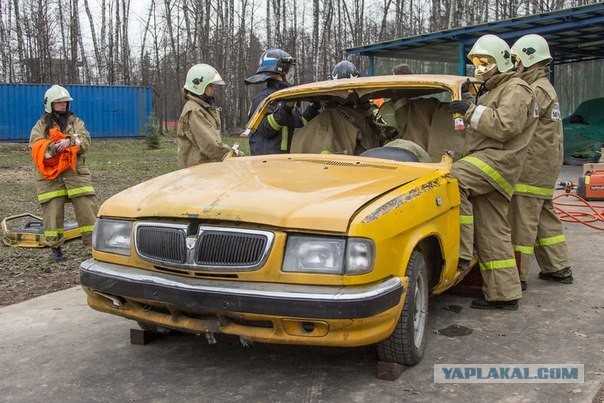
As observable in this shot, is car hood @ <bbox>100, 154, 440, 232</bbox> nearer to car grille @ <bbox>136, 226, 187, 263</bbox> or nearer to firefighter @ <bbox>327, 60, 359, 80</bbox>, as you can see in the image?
car grille @ <bbox>136, 226, 187, 263</bbox>

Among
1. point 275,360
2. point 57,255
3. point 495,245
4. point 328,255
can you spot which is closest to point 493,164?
point 495,245

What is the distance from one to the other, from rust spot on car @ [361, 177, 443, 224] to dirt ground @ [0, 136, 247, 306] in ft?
12.0

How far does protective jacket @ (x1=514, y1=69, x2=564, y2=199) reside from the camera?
4.96 m

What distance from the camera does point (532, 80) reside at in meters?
5.14

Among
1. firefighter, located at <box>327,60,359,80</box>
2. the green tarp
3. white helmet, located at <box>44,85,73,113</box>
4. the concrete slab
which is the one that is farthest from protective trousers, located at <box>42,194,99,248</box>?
the green tarp

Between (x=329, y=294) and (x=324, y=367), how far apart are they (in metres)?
0.84

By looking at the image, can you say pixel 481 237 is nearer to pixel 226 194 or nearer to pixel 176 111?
pixel 226 194

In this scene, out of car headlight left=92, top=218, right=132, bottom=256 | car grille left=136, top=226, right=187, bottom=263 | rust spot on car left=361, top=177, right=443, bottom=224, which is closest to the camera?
rust spot on car left=361, top=177, right=443, bottom=224

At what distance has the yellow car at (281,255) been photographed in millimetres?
2906

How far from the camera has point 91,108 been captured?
27062 mm

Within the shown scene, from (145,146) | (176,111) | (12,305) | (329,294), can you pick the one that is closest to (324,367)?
(329,294)

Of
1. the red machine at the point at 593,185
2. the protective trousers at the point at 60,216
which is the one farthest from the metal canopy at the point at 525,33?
the protective trousers at the point at 60,216

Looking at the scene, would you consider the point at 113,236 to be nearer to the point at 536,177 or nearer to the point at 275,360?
the point at 275,360

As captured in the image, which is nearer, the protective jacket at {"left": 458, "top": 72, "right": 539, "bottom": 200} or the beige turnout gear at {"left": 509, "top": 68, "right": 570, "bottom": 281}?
the protective jacket at {"left": 458, "top": 72, "right": 539, "bottom": 200}
